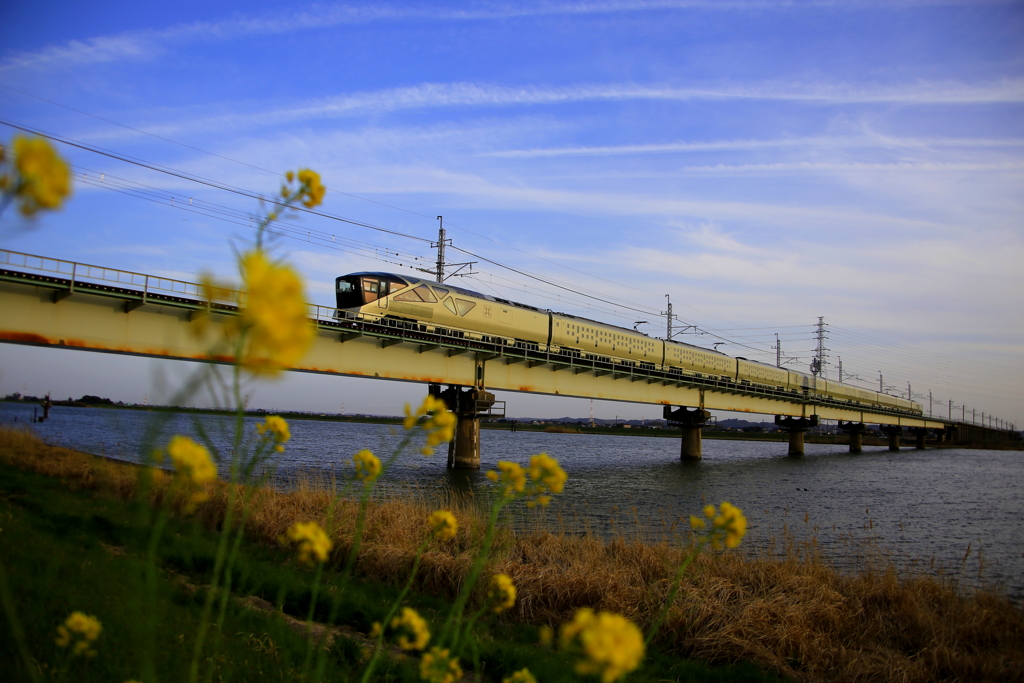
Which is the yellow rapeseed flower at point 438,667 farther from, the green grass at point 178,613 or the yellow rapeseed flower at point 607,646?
the yellow rapeseed flower at point 607,646


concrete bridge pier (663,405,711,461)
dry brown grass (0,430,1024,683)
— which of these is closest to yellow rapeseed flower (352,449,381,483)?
dry brown grass (0,430,1024,683)

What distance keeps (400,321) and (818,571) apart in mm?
25762

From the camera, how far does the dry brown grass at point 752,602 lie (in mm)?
7895

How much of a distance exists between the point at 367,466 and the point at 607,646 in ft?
6.12

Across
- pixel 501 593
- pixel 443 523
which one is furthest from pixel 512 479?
pixel 501 593

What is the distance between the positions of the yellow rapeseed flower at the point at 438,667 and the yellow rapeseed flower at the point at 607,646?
3.68ft

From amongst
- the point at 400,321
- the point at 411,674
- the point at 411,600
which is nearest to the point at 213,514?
the point at 411,600

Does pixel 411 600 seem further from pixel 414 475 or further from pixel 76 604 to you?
pixel 414 475

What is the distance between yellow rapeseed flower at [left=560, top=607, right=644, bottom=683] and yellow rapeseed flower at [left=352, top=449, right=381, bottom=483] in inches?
64.3

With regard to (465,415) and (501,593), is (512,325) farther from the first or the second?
(501,593)

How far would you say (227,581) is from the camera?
2193mm

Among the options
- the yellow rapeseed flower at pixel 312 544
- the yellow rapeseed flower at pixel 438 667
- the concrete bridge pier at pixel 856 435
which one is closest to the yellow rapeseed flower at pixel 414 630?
the yellow rapeseed flower at pixel 438 667

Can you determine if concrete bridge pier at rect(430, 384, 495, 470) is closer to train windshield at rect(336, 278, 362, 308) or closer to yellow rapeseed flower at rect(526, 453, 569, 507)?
train windshield at rect(336, 278, 362, 308)

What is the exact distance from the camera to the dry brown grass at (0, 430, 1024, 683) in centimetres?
789
